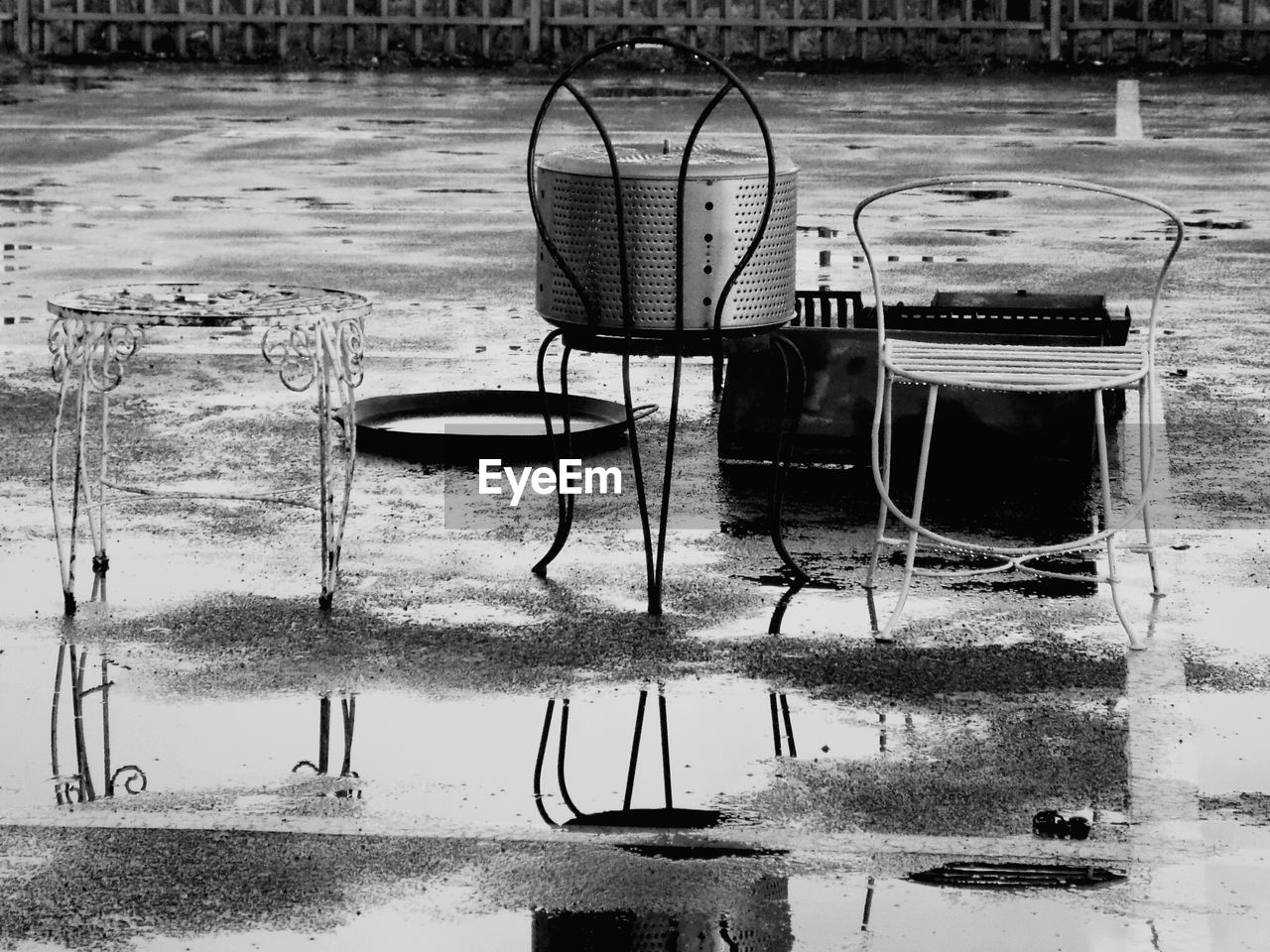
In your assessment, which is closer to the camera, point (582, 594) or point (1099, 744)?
point (1099, 744)

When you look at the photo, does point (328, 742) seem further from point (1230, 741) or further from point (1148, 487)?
point (1148, 487)

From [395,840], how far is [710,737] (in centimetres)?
92

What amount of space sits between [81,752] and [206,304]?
1.41 meters

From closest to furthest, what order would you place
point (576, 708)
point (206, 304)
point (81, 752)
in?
point (81, 752) → point (576, 708) → point (206, 304)

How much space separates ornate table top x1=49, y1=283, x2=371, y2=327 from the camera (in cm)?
584

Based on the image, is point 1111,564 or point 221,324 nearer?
point 221,324

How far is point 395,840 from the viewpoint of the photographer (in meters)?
4.53

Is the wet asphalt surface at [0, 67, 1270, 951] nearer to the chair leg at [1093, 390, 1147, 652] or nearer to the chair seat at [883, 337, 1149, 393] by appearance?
the chair leg at [1093, 390, 1147, 652]

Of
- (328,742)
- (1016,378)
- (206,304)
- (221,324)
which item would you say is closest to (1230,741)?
(1016,378)

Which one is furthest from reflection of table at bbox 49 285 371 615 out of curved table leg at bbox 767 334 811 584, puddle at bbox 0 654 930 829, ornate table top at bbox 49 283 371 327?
curved table leg at bbox 767 334 811 584

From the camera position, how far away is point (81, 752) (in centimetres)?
505

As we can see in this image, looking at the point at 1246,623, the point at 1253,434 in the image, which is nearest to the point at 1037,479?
the point at 1253,434

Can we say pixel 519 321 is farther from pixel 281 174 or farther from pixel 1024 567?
pixel 281 174

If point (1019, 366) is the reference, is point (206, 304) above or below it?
above
